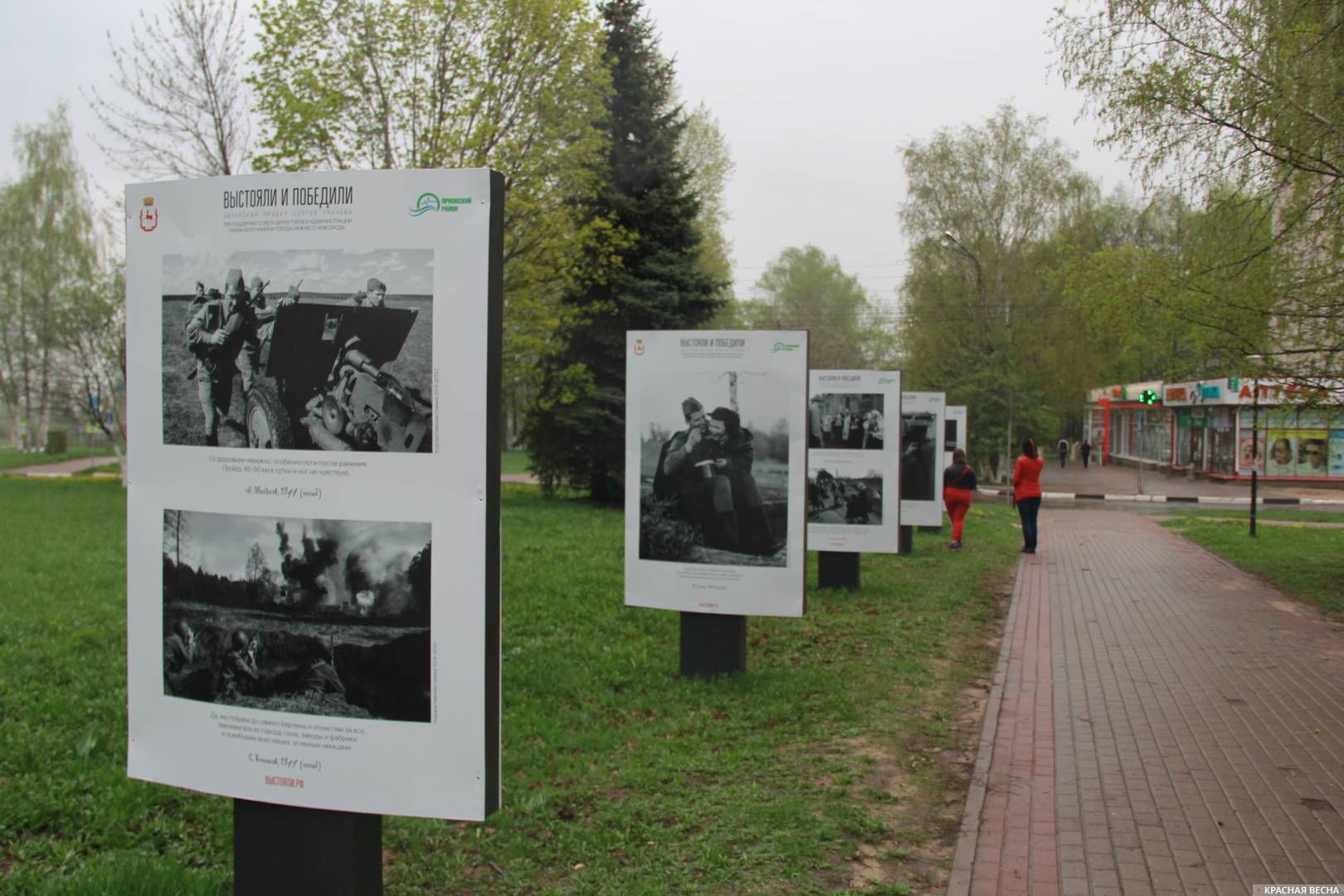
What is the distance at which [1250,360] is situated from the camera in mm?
13875

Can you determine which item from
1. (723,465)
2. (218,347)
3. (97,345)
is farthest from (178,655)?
(97,345)

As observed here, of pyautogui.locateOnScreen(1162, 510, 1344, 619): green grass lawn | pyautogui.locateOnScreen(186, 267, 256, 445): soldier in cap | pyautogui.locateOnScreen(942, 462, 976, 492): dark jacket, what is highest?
pyautogui.locateOnScreen(186, 267, 256, 445): soldier in cap

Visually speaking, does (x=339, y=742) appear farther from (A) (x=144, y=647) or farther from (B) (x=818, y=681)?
(B) (x=818, y=681)

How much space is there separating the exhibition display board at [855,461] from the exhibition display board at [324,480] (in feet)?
32.5

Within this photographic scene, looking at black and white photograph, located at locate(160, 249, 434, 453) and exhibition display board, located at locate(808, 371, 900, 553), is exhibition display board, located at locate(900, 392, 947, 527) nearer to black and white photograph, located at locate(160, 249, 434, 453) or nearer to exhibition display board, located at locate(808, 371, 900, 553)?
exhibition display board, located at locate(808, 371, 900, 553)

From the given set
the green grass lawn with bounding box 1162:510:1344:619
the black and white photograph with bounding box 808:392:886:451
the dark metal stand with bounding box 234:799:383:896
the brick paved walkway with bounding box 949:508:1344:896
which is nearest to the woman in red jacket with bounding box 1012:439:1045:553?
the green grass lawn with bounding box 1162:510:1344:619

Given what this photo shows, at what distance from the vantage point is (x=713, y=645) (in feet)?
27.9

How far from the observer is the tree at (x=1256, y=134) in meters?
11.9

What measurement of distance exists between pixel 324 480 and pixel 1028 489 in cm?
1684

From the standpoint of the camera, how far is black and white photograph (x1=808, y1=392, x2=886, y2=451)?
1362 cm

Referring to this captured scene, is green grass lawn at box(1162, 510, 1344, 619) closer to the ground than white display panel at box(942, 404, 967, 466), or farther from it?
closer to the ground

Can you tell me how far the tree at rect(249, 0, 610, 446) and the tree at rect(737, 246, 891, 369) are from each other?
29.7 meters

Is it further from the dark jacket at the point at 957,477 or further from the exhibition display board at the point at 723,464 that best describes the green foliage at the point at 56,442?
the exhibition display board at the point at 723,464

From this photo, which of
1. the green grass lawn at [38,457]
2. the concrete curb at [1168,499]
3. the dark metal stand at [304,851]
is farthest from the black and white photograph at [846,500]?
the green grass lawn at [38,457]
